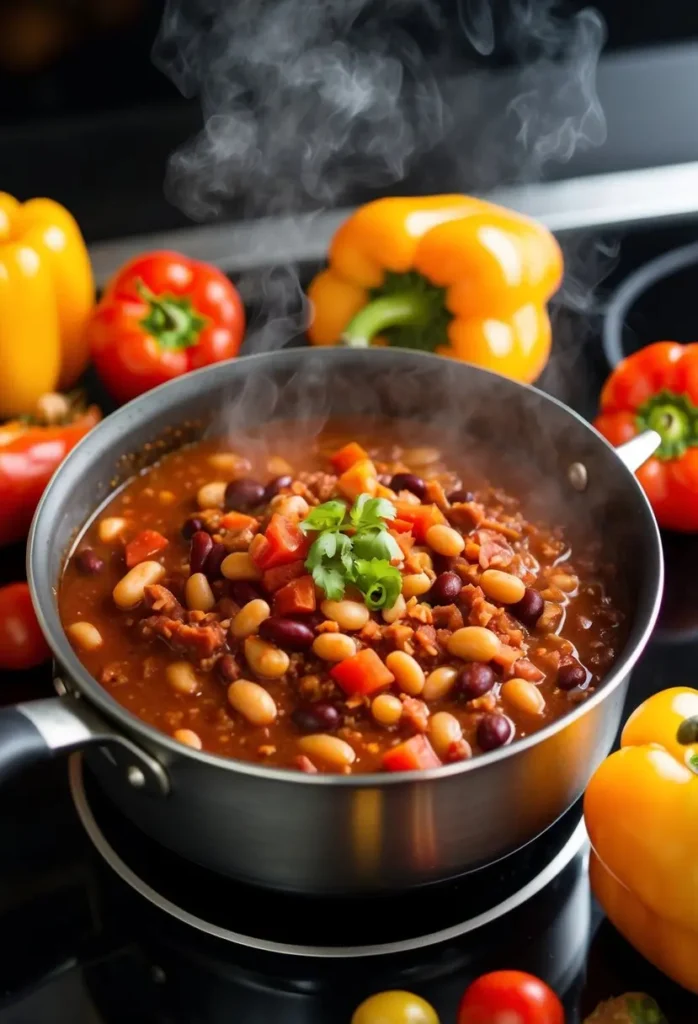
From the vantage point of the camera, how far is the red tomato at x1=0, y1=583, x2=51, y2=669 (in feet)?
7.36

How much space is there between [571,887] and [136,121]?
2.31m

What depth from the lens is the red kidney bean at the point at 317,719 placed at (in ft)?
6.24

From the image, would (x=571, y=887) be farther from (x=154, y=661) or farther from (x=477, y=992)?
(x=154, y=661)

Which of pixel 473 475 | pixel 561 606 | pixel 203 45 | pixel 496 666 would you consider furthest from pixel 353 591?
pixel 203 45

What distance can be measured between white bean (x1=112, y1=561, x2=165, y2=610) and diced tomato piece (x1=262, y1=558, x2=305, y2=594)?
9.3 inches

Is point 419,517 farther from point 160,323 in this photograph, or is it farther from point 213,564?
point 160,323

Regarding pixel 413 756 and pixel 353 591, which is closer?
pixel 413 756

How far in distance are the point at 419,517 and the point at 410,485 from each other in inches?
4.9

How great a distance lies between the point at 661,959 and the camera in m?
1.81

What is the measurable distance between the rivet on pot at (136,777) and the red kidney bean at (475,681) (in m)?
0.57

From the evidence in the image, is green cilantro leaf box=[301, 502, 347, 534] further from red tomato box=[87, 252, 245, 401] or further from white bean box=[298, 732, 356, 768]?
red tomato box=[87, 252, 245, 401]

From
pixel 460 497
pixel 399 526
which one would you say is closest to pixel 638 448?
pixel 460 497

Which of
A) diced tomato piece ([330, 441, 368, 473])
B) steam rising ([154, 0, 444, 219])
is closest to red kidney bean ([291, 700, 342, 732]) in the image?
diced tomato piece ([330, 441, 368, 473])

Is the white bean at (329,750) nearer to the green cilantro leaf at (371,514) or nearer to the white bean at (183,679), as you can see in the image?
the white bean at (183,679)
